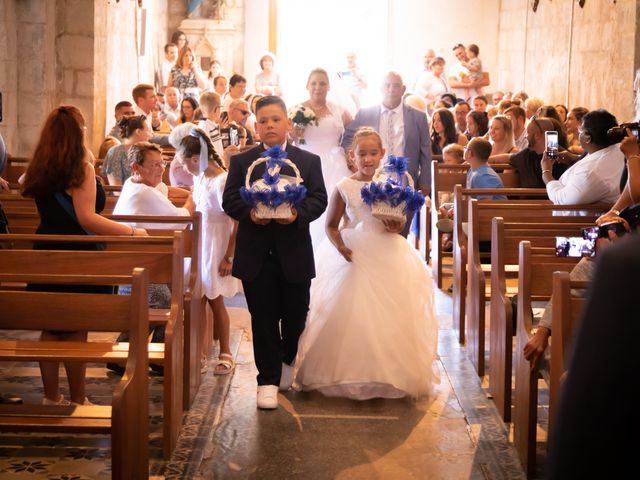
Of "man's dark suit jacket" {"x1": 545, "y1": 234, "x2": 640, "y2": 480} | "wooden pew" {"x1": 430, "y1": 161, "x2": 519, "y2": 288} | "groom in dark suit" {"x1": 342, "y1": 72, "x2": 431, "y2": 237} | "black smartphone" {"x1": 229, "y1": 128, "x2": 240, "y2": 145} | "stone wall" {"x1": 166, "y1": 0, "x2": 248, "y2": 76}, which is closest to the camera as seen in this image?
"man's dark suit jacket" {"x1": 545, "y1": 234, "x2": 640, "y2": 480}

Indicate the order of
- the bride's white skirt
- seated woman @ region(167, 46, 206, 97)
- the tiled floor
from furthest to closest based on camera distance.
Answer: seated woman @ region(167, 46, 206, 97) → the bride's white skirt → the tiled floor

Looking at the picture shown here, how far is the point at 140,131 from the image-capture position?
7980 millimetres

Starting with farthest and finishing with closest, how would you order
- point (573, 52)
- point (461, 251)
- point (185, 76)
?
point (185, 76) → point (573, 52) → point (461, 251)

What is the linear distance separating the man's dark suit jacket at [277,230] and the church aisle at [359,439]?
72cm

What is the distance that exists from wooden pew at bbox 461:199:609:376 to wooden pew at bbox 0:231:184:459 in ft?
6.55

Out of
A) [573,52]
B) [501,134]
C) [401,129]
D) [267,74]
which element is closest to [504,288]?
[401,129]

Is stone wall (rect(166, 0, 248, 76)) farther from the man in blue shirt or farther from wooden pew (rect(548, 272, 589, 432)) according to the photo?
wooden pew (rect(548, 272, 589, 432))

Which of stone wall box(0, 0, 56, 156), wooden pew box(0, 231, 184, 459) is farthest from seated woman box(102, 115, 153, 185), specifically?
stone wall box(0, 0, 56, 156)

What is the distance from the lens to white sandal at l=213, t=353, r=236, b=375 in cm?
598

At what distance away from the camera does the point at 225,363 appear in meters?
6.02

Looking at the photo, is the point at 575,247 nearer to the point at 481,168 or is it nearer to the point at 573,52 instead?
the point at 481,168

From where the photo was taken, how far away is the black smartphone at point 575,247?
147 inches

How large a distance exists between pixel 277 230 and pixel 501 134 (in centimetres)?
503

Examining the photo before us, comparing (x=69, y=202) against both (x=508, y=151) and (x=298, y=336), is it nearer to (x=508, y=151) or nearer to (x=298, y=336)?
(x=298, y=336)
